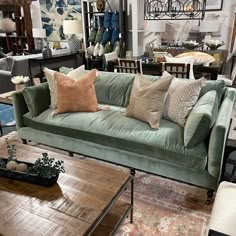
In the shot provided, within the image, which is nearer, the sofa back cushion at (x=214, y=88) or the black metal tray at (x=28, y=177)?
the black metal tray at (x=28, y=177)

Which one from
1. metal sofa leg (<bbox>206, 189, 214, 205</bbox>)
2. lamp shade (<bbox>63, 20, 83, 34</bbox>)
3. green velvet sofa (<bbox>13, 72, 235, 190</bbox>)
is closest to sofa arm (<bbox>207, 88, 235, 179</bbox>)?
green velvet sofa (<bbox>13, 72, 235, 190</bbox>)

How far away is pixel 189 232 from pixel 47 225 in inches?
40.1

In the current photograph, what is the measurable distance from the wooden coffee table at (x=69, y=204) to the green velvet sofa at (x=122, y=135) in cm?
49

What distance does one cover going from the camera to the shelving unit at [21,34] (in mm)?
7510

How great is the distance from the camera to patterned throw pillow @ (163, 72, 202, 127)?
7.30 feet

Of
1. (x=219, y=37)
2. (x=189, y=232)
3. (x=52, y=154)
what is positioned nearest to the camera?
(x=189, y=232)

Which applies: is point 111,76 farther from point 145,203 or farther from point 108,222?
point 108,222

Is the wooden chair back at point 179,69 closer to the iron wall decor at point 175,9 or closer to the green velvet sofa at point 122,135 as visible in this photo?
the green velvet sofa at point 122,135

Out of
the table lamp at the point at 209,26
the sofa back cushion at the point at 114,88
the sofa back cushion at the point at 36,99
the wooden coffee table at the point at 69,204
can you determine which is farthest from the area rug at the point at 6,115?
the table lamp at the point at 209,26

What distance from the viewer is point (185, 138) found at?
1986mm

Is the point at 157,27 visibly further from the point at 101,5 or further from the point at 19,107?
the point at 19,107

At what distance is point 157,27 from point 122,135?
3735mm

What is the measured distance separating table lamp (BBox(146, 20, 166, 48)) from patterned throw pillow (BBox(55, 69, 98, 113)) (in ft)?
10.3

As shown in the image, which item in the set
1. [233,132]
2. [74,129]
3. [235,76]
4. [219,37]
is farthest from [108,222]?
[219,37]
